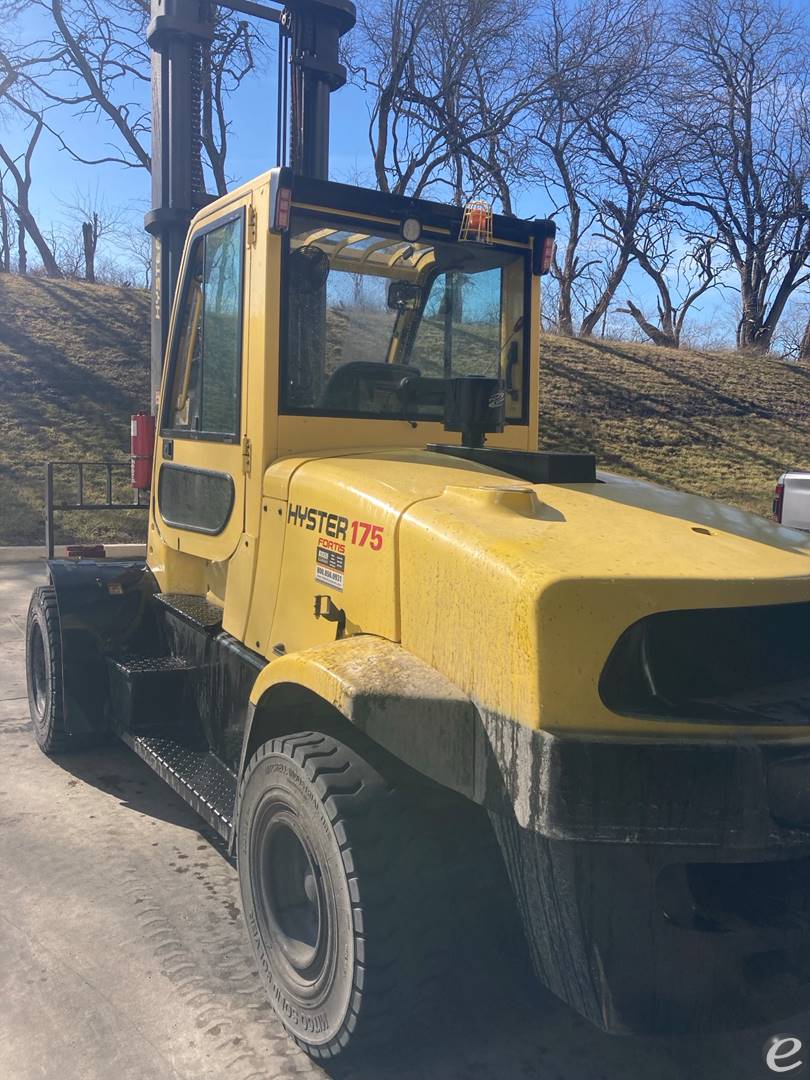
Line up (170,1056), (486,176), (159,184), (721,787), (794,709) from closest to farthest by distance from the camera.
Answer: (721,787) → (794,709) → (170,1056) → (159,184) → (486,176)

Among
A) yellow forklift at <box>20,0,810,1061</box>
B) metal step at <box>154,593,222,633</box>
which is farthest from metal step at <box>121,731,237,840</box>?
metal step at <box>154,593,222,633</box>

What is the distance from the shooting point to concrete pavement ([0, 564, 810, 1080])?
2729 millimetres

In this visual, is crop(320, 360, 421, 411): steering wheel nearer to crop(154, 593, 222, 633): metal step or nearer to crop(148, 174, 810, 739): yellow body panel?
crop(148, 174, 810, 739): yellow body panel

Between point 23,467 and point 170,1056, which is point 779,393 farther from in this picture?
point 170,1056

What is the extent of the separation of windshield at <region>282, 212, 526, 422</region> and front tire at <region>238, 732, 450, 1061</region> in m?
1.41

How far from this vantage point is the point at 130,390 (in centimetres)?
1669

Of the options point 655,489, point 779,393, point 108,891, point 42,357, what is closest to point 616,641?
point 655,489

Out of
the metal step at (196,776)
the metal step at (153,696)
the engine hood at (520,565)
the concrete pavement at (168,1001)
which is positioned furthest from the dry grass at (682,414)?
the engine hood at (520,565)

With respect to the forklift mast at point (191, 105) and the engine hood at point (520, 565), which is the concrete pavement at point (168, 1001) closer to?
the engine hood at point (520, 565)

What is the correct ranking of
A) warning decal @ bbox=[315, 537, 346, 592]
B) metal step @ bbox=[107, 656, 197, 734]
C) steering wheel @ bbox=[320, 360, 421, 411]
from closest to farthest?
warning decal @ bbox=[315, 537, 346, 592]
steering wheel @ bbox=[320, 360, 421, 411]
metal step @ bbox=[107, 656, 197, 734]

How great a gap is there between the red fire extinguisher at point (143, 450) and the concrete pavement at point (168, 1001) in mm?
1758

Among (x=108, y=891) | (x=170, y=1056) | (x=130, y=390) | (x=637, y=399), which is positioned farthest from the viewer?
(x=637, y=399)

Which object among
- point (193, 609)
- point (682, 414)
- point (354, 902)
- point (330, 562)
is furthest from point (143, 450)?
point (682, 414)

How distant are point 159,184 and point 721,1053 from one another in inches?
187
